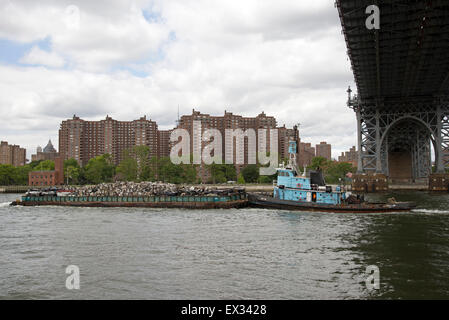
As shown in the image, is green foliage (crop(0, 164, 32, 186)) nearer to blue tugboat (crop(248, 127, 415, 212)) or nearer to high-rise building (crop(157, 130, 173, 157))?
high-rise building (crop(157, 130, 173, 157))

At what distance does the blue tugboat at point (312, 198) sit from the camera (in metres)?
42.5

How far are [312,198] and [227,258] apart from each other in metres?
25.4

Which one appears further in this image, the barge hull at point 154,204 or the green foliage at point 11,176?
the green foliage at point 11,176

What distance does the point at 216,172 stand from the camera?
11812cm

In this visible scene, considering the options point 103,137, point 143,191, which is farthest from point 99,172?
point 143,191

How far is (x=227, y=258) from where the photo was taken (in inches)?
811

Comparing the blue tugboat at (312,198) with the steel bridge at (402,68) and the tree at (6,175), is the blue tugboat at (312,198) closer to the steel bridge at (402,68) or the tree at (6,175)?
the steel bridge at (402,68)

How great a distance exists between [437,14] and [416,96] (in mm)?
45850

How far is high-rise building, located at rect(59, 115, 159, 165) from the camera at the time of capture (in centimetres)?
16350

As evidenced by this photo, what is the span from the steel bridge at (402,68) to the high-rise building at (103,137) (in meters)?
99.5

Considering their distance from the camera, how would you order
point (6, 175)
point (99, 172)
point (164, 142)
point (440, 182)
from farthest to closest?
point (164, 142) < point (6, 175) < point (99, 172) < point (440, 182)

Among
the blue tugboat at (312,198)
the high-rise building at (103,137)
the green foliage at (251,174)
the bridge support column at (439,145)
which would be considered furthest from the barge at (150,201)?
the high-rise building at (103,137)

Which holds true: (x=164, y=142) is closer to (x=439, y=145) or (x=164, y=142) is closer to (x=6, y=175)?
(x=6, y=175)

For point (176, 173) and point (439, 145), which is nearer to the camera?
point (439, 145)
